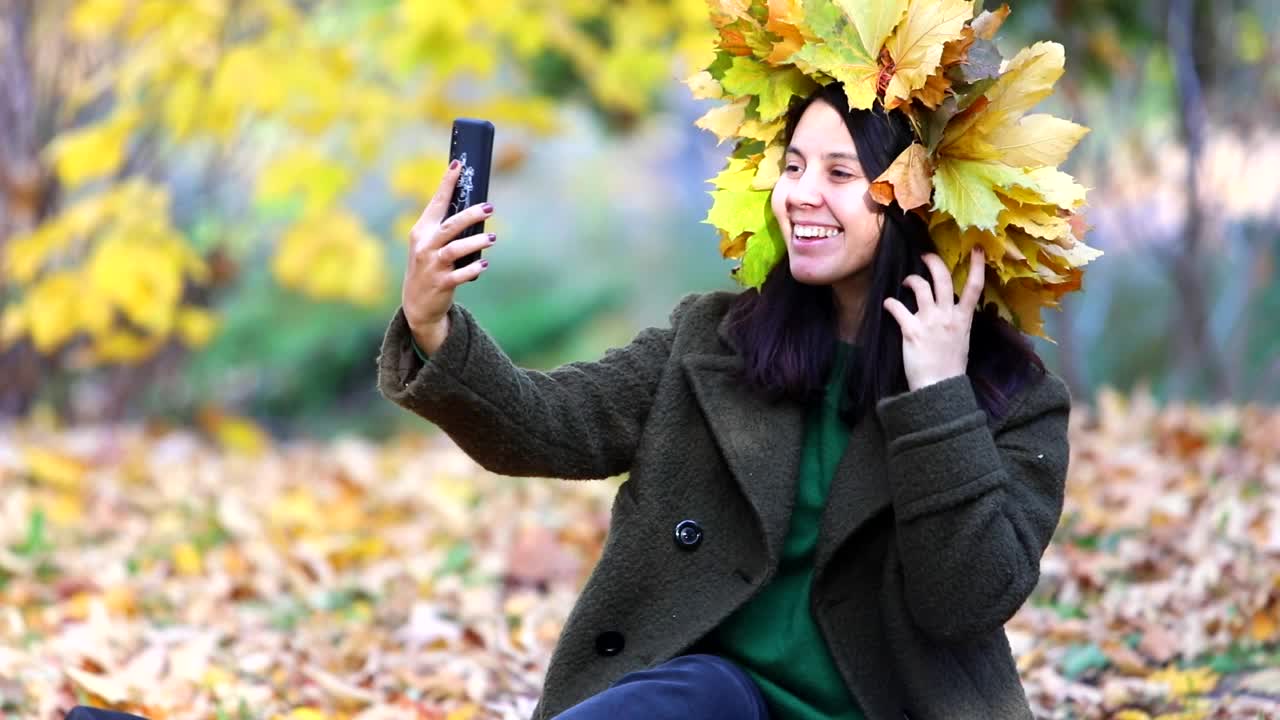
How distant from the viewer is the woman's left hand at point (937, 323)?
2.21 m

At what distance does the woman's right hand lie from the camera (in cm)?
212

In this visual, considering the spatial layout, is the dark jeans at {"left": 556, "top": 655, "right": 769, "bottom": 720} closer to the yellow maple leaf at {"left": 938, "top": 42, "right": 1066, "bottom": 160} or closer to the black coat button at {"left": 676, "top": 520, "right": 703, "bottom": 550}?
the black coat button at {"left": 676, "top": 520, "right": 703, "bottom": 550}

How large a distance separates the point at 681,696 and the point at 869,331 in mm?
615

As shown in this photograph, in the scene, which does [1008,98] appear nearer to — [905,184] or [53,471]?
[905,184]

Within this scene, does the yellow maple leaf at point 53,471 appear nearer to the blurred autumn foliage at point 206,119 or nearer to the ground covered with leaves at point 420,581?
the ground covered with leaves at point 420,581

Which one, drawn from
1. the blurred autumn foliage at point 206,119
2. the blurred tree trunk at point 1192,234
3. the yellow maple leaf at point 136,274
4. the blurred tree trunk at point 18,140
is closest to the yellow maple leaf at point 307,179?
the blurred autumn foliage at point 206,119

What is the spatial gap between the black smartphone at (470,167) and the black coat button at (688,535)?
1.72 ft

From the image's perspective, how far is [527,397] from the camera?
2291 mm

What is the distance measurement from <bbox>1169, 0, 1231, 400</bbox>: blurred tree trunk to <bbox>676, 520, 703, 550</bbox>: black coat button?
16.0 ft

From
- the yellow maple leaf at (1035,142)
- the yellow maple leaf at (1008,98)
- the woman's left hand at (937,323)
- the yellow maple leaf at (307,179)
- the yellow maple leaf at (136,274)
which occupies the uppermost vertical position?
the yellow maple leaf at (307,179)

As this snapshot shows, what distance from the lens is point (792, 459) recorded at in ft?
7.68

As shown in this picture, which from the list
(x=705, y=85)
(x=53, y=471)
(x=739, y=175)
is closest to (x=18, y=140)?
(x=53, y=471)

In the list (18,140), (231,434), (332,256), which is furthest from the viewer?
(231,434)

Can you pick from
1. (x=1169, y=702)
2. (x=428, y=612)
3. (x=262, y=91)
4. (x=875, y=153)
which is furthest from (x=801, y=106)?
(x=262, y=91)
